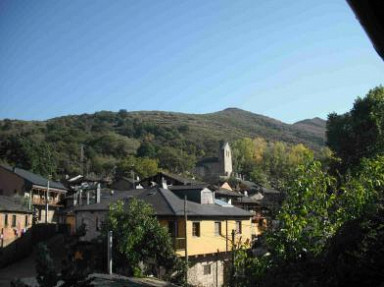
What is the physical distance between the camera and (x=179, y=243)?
97.2 feet

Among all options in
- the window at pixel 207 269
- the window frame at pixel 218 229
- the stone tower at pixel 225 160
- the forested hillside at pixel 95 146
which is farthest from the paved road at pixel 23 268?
the stone tower at pixel 225 160

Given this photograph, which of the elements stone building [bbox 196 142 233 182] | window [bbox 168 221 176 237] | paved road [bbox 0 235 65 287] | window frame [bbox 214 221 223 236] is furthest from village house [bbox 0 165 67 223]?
stone building [bbox 196 142 233 182]

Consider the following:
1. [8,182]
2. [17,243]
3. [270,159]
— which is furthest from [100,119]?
[17,243]

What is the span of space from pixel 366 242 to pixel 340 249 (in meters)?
0.45

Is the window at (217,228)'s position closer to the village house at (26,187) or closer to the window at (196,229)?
the window at (196,229)

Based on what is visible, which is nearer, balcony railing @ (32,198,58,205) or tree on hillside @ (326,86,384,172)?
tree on hillside @ (326,86,384,172)

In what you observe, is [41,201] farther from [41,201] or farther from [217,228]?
[217,228]

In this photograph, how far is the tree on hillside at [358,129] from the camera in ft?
136

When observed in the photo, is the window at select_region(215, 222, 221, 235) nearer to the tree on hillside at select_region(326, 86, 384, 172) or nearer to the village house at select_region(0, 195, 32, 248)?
the tree on hillside at select_region(326, 86, 384, 172)

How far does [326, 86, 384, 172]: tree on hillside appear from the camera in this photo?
41312mm

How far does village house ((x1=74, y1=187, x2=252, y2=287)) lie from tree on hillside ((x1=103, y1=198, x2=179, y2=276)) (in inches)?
91.7

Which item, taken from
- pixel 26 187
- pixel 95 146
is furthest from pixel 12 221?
pixel 95 146

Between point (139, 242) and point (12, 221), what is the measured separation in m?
17.6

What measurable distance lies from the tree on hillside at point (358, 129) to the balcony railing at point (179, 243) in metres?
18.9
